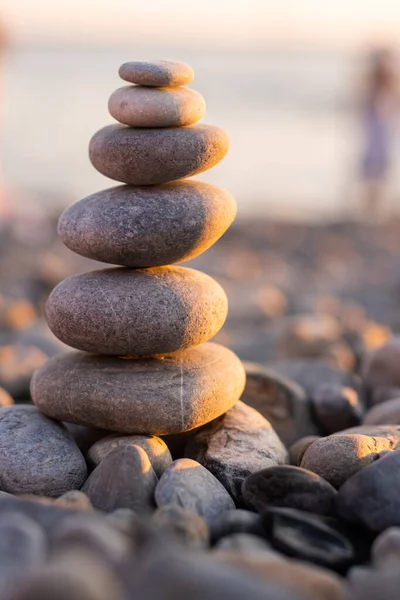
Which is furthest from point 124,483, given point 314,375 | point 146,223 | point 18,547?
point 314,375

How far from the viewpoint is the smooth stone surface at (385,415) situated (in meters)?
4.20

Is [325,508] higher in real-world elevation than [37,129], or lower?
higher

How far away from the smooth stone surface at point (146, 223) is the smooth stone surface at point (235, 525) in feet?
4.24

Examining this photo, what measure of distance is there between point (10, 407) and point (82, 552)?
5.99 feet

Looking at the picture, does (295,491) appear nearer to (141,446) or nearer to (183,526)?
(183,526)

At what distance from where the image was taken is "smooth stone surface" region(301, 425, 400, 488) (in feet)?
11.2

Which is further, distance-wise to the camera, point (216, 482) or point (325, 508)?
point (216, 482)

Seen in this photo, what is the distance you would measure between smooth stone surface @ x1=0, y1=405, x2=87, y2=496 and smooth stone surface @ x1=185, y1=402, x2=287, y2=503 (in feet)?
1.85

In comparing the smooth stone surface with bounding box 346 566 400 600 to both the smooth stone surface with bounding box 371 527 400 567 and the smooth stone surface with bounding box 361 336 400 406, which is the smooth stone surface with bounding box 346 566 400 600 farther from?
the smooth stone surface with bounding box 361 336 400 406

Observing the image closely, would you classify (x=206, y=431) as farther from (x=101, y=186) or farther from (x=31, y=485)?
(x=101, y=186)

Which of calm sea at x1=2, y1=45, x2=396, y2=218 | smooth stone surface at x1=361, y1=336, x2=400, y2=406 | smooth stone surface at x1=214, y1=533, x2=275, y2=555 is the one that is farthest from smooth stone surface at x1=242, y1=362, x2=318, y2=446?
calm sea at x1=2, y1=45, x2=396, y2=218

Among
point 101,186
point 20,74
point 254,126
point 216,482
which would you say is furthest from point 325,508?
point 20,74

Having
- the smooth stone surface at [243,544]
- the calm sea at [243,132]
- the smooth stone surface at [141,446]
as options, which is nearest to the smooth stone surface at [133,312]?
the smooth stone surface at [141,446]

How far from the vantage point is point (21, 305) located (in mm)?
7941
